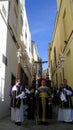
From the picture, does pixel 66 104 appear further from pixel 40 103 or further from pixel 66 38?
pixel 66 38

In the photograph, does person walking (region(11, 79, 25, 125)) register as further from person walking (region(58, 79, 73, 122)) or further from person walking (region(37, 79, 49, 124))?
person walking (region(58, 79, 73, 122))

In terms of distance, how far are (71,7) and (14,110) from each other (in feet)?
18.6

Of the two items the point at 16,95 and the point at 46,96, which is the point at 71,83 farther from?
the point at 16,95

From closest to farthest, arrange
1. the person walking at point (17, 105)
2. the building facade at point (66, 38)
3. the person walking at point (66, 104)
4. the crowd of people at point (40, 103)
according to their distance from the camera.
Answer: the person walking at point (17, 105)
the crowd of people at point (40, 103)
the person walking at point (66, 104)
the building facade at point (66, 38)

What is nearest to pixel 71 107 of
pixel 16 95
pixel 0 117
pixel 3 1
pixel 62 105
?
pixel 62 105

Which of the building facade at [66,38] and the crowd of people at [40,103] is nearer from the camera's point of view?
the crowd of people at [40,103]

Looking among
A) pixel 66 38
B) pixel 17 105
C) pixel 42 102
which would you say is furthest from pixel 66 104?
pixel 66 38

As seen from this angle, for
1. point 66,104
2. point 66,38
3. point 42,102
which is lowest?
point 66,104

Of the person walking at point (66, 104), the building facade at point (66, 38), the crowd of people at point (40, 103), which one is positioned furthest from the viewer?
the building facade at point (66, 38)

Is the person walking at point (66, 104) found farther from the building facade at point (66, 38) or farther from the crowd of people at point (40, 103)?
the building facade at point (66, 38)

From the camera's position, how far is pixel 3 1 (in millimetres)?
10688

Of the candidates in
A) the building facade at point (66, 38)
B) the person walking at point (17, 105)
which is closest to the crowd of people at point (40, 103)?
the person walking at point (17, 105)

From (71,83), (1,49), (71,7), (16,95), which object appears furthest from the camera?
(71,83)

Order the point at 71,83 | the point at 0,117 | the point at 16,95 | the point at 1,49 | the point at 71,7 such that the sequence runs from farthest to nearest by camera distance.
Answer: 1. the point at 71,83
2. the point at 71,7
3. the point at 1,49
4. the point at 0,117
5. the point at 16,95
